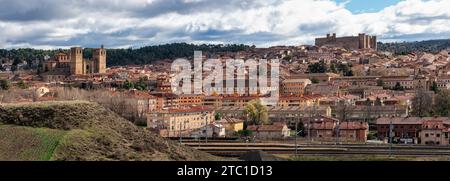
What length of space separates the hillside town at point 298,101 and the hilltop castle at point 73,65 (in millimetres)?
122

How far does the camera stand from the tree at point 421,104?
42803 millimetres

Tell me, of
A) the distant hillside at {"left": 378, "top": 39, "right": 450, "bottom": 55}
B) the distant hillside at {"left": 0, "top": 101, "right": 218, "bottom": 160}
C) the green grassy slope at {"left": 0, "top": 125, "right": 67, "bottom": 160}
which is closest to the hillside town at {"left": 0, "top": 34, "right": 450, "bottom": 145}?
the distant hillside at {"left": 0, "top": 101, "right": 218, "bottom": 160}

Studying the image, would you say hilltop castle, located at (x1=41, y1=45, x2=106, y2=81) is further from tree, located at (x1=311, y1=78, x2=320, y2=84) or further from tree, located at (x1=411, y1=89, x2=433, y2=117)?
tree, located at (x1=411, y1=89, x2=433, y2=117)

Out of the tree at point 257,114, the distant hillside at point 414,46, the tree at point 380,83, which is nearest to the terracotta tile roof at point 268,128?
the tree at point 257,114

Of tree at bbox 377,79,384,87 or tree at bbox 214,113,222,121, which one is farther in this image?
tree at bbox 377,79,384,87

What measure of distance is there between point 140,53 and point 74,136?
10603 cm

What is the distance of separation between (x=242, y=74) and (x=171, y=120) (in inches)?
1249

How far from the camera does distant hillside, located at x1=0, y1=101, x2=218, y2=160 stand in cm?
1102

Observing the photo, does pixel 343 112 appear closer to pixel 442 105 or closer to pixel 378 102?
pixel 442 105

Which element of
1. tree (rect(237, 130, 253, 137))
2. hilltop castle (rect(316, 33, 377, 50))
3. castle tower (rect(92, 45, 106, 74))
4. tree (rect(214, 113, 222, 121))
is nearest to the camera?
tree (rect(237, 130, 253, 137))

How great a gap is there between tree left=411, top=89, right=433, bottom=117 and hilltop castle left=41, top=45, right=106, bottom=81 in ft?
151

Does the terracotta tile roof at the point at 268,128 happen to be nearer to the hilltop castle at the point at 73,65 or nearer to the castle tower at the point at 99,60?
the hilltop castle at the point at 73,65

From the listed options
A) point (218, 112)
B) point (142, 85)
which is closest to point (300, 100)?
point (218, 112)
